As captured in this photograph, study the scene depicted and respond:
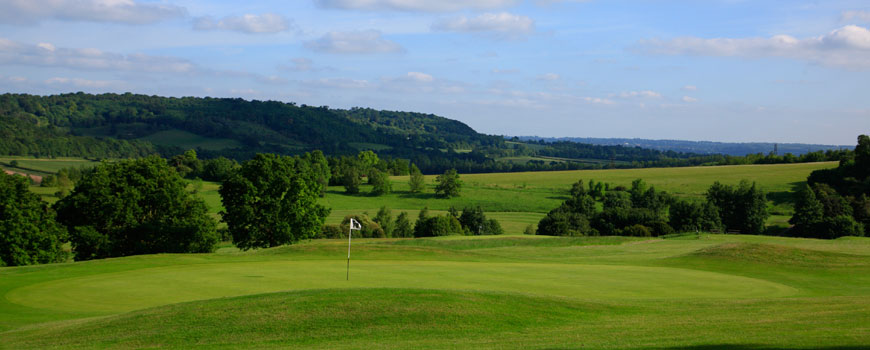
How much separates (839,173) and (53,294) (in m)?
94.0

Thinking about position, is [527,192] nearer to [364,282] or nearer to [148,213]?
[148,213]

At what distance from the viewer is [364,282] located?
2345 centimetres

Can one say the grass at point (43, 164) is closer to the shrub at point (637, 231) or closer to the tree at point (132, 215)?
the tree at point (132, 215)

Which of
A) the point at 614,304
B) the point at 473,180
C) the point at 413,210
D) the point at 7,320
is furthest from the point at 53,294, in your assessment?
the point at 473,180

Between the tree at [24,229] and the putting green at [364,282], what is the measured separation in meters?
16.0

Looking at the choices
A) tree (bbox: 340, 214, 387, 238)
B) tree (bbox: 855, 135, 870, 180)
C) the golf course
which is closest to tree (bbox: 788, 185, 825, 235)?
tree (bbox: 855, 135, 870, 180)

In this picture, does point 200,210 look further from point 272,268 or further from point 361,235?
point 361,235

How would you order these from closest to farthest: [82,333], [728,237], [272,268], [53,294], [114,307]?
[82,333] < [114,307] < [53,294] < [272,268] < [728,237]

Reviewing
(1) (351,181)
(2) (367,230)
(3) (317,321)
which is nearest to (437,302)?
(3) (317,321)

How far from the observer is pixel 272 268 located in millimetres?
28031

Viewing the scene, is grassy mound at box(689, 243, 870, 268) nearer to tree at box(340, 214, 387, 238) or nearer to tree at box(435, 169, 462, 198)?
tree at box(340, 214, 387, 238)

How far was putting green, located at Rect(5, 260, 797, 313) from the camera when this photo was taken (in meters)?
21.6

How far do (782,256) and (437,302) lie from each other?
77.1 ft

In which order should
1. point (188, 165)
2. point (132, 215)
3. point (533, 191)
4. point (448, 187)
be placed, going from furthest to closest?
1. point (188, 165)
2. point (533, 191)
3. point (448, 187)
4. point (132, 215)
